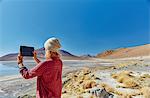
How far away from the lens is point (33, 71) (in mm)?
2332

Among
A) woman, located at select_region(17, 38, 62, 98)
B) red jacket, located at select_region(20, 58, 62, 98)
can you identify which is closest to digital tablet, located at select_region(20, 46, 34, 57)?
woman, located at select_region(17, 38, 62, 98)

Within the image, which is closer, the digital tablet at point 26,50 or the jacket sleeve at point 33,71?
the jacket sleeve at point 33,71

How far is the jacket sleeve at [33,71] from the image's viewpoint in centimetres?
232

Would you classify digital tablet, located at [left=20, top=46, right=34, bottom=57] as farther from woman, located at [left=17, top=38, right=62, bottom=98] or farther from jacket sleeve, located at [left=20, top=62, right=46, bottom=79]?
jacket sleeve, located at [left=20, top=62, right=46, bottom=79]

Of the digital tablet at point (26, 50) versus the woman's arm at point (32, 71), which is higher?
the digital tablet at point (26, 50)

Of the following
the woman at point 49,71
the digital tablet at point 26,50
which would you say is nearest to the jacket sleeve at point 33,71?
the woman at point 49,71

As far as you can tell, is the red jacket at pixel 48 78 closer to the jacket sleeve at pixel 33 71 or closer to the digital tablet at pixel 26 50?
the jacket sleeve at pixel 33 71

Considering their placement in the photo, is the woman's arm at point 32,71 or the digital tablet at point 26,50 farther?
the digital tablet at point 26,50

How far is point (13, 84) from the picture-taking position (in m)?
11.6

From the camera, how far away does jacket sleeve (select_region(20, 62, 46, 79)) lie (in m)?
2.32

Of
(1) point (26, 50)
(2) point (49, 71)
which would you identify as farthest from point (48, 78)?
(1) point (26, 50)

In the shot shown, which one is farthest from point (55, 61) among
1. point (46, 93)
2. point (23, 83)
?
point (23, 83)

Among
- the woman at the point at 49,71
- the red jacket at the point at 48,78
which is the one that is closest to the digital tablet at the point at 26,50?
the woman at the point at 49,71

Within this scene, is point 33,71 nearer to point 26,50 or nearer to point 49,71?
point 49,71
